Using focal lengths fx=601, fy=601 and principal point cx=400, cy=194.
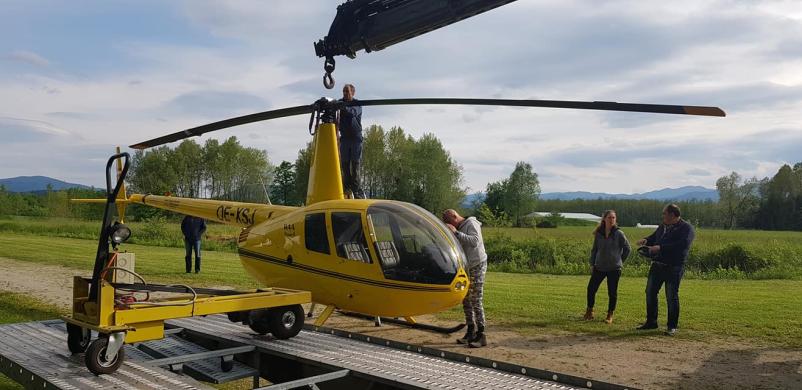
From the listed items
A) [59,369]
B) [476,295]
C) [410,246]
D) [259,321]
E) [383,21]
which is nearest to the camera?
[59,369]

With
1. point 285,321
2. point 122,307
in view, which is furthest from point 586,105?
point 122,307

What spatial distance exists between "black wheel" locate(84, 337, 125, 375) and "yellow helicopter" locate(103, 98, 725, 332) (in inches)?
61.9

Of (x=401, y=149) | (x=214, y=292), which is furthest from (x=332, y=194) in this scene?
(x=401, y=149)

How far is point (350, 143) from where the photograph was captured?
8.54 meters

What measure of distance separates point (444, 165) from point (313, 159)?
5433 centimetres

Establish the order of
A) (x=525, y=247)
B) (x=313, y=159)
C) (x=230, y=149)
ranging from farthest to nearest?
(x=230, y=149) < (x=525, y=247) < (x=313, y=159)

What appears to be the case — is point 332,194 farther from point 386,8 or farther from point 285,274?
point 386,8

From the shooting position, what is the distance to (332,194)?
7.85 m

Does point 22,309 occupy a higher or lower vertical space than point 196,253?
lower

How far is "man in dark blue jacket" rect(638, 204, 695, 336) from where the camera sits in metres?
9.20

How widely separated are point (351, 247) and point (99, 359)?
2812mm

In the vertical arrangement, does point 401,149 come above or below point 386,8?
above

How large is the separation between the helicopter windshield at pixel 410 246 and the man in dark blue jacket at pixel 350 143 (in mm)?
1793

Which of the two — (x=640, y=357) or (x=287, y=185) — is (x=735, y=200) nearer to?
(x=287, y=185)
